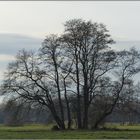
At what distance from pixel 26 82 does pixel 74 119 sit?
7796 mm

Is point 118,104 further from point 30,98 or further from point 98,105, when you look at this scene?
point 30,98

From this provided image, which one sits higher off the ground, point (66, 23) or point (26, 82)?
point (66, 23)

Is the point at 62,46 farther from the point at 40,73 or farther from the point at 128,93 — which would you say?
the point at 128,93

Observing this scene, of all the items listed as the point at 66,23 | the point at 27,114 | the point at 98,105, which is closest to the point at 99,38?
the point at 66,23

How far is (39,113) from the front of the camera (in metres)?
59.8

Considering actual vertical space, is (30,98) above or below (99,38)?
below

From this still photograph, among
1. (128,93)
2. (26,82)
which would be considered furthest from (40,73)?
(128,93)

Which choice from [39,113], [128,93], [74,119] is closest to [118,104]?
[128,93]

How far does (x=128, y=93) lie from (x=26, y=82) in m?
12.8

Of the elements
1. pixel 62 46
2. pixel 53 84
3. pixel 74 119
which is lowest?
pixel 74 119

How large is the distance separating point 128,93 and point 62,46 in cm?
1028

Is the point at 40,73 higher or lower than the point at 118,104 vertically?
higher

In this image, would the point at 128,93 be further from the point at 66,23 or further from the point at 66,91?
the point at 66,23

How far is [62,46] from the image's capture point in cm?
6288
